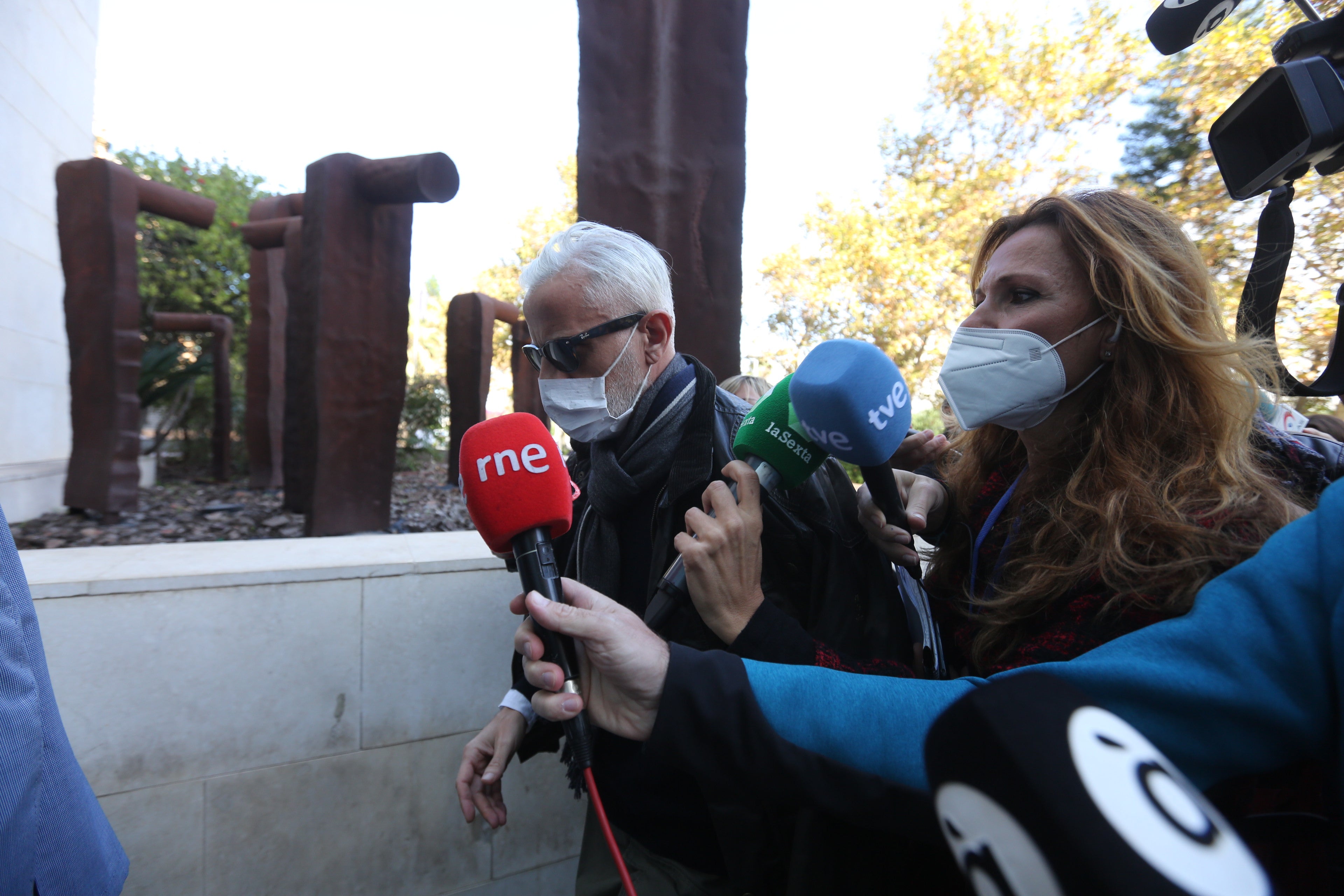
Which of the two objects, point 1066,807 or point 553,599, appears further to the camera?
point 553,599

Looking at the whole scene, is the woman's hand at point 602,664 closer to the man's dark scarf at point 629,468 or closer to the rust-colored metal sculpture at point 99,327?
the man's dark scarf at point 629,468

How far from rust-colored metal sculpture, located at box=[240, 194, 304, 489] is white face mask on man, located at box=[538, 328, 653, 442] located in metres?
4.17

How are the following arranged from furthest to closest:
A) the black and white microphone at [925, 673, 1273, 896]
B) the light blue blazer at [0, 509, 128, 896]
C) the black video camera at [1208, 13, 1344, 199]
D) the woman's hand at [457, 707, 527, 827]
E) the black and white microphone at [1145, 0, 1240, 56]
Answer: the black and white microphone at [1145, 0, 1240, 56], the woman's hand at [457, 707, 527, 827], the black video camera at [1208, 13, 1344, 199], the light blue blazer at [0, 509, 128, 896], the black and white microphone at [925, 673, 1273, 896]

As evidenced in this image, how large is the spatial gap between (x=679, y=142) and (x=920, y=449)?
6.45 feet

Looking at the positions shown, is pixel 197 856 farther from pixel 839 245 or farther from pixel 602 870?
pixel 839 245

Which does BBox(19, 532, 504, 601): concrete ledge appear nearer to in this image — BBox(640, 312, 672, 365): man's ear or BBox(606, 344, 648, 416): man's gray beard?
BBox(606, 344, 648, 416): man's gray beard

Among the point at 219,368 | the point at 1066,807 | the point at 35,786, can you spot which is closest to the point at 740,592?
the point at 1066,807

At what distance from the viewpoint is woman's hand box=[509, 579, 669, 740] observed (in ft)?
2.92

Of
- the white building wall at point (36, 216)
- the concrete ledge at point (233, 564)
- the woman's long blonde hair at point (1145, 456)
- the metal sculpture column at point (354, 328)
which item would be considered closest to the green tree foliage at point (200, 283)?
the white building wall at point (36, 216)

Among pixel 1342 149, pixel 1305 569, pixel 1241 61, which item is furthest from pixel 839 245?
pixel 1305 569

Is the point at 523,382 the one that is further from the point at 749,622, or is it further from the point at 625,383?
the point at 749,622

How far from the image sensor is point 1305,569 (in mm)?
666

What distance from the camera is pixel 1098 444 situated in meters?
1.16

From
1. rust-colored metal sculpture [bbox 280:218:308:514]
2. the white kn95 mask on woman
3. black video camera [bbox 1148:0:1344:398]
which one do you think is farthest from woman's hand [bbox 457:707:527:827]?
rust-colored metal sculpture [bbox 280:218:308:514]
